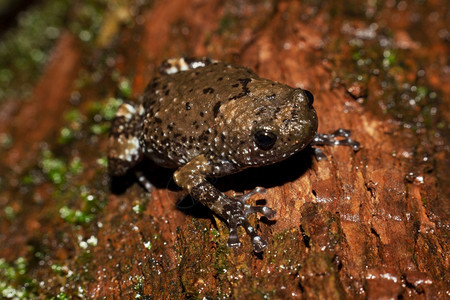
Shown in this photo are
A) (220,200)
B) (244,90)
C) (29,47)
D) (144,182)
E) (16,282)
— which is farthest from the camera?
(29,47)

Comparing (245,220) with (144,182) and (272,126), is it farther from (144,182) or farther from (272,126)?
(144,182)

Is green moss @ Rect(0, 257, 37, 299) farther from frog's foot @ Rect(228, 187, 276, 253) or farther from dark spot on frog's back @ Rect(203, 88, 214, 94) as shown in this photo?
dark spot on frog's back @ Rect(203, 88, 214, 94)

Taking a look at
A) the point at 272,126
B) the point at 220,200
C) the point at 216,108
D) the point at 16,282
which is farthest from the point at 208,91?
the point at 16,282

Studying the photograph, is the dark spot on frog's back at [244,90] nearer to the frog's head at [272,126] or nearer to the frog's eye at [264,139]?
the frog's head at [272,126]

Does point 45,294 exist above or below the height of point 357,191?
below

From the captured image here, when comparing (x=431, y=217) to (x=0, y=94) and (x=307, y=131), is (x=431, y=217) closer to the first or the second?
(x=307, y=131)

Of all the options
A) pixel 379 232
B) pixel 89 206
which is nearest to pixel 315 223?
pixel 379 232
